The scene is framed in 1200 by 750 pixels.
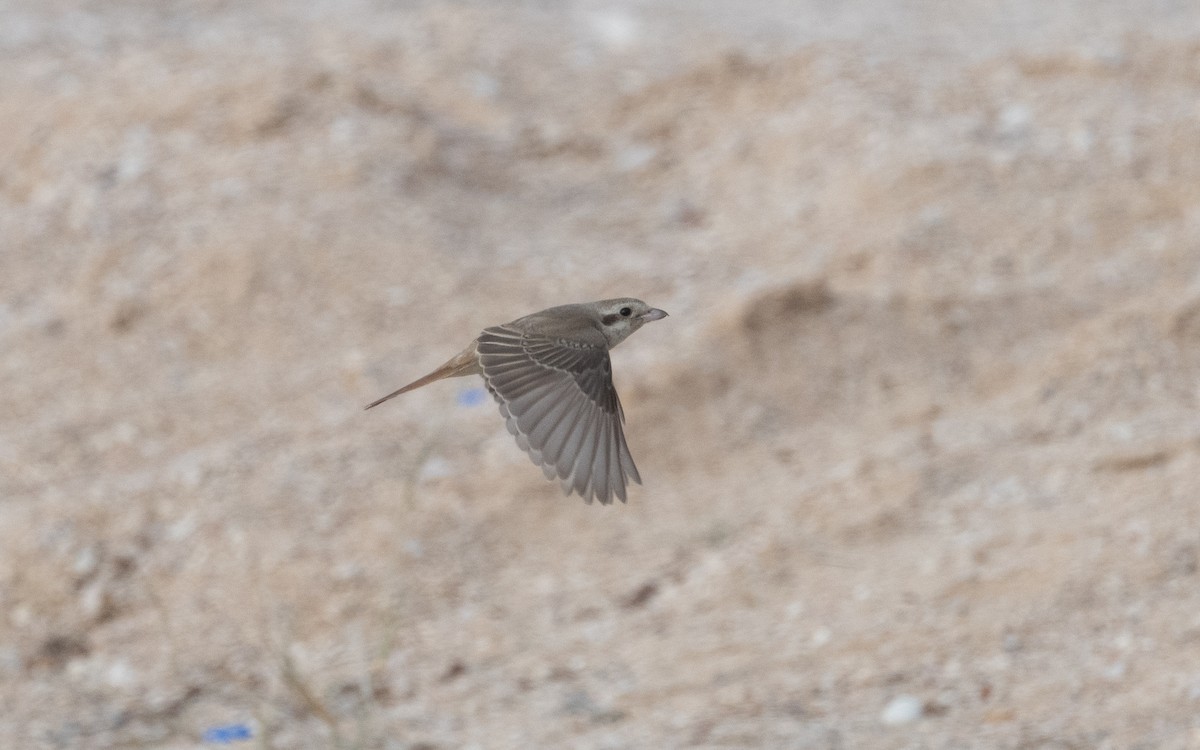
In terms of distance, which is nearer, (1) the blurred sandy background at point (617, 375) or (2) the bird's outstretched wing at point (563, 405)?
(2) the bird's outstretched wing at point (563, 405)

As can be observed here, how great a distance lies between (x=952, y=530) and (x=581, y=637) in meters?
1.11

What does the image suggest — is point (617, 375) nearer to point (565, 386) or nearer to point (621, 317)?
point (621, 317)

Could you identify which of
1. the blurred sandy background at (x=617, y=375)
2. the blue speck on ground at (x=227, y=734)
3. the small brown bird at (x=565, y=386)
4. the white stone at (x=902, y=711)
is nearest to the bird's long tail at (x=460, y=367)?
the small brown bird at (x=565, y=386)

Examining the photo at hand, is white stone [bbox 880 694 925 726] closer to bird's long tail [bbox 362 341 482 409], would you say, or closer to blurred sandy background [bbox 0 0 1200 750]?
blurred sandy background [bbox 0 0 1200 750]

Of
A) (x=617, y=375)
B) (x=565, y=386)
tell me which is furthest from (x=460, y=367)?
(x=617, y=375)

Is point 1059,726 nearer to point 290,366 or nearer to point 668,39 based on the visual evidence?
point 290,366

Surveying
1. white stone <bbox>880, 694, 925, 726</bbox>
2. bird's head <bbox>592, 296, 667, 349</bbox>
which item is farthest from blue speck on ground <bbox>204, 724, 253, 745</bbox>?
white stone <bbox>880, 694, 925, 726</bbox>

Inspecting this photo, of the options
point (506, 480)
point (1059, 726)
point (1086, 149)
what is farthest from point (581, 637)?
point (1086, 149)

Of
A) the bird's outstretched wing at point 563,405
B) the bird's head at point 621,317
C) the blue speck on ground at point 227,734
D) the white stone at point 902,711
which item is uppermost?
the bird's head at point 621,317

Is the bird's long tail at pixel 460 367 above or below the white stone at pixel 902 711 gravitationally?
above

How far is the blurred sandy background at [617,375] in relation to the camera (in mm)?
4531

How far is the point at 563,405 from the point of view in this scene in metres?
3.74

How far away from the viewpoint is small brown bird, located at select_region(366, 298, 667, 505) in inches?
140

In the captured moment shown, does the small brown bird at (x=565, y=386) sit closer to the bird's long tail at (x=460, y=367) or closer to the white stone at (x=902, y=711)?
the bird's long tail at (x=460, y=367)
